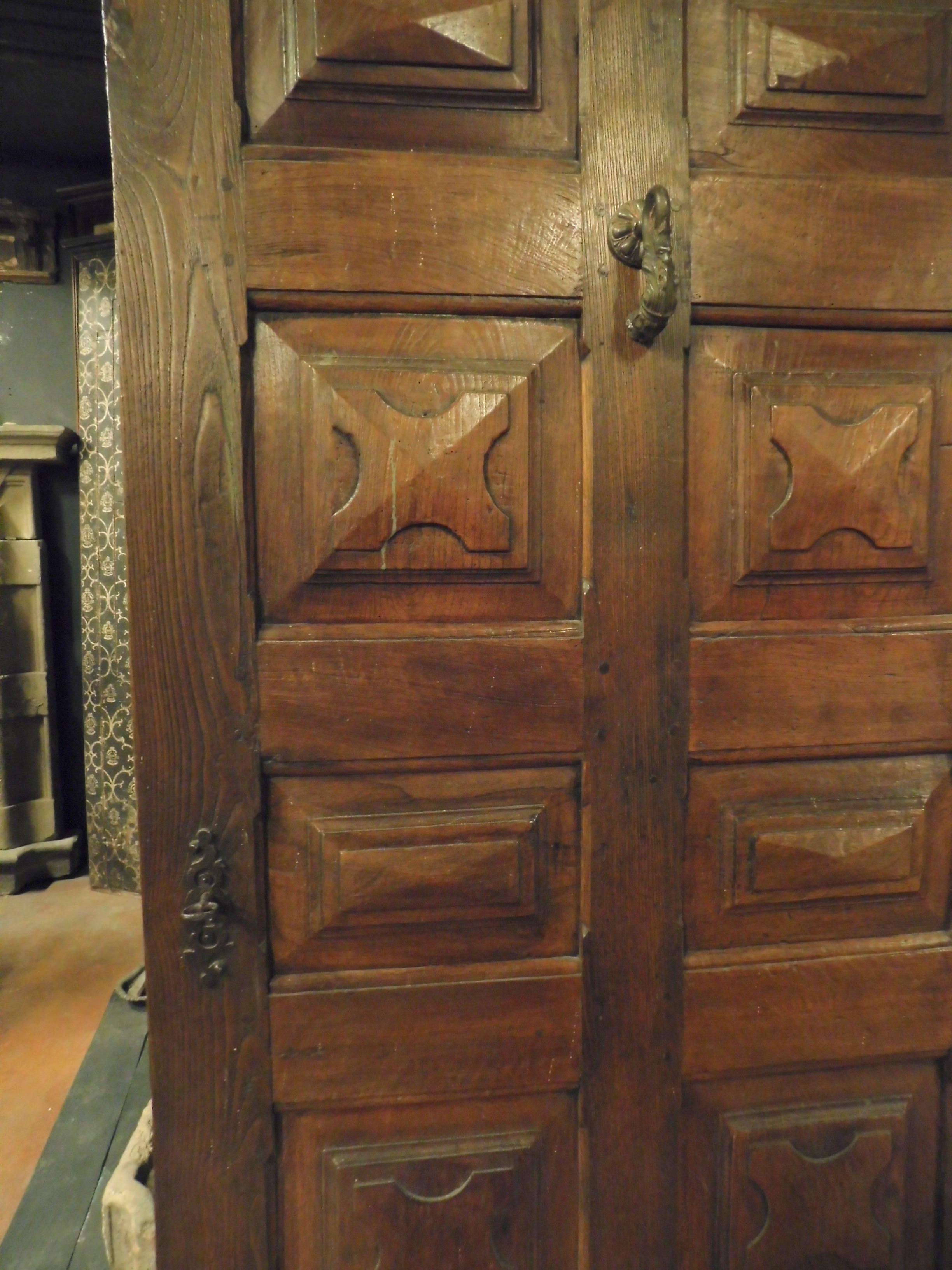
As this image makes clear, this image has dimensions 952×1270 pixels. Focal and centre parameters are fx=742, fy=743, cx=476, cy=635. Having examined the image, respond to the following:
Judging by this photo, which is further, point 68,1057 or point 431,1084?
point 68,1057

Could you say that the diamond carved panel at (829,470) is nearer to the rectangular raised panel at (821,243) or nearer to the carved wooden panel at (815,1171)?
the rectangular raised panel at (821,243)

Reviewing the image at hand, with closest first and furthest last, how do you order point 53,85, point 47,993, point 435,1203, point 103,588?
point 435,1203 → point 47,993 → point 53,85 → point 103,588

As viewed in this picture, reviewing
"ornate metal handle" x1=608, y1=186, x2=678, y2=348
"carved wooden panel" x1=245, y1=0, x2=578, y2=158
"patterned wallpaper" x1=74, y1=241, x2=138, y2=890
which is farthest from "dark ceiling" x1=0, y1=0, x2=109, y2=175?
"ornate metal handle" x1=608, y1=186, x2=678, y2=348

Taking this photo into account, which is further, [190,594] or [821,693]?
[821,693]

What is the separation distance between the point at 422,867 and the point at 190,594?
465 mm

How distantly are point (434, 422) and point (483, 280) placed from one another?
19cm

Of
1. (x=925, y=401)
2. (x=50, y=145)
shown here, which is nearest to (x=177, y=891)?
(x=925, y=401)

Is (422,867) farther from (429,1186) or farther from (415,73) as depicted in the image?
(415,73)

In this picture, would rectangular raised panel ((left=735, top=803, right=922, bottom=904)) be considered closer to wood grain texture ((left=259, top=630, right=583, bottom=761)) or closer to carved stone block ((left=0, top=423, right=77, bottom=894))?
wood grain texture ((left=259, top=630, right=583, bottom=761))

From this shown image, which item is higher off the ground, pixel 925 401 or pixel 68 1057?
pixel 925 401

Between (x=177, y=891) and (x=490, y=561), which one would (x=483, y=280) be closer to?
(x=490, y=561)

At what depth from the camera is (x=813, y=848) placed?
105 centimetres

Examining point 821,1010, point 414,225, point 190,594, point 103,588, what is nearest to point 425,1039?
point 821,1010

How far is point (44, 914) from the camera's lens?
2949 mm
